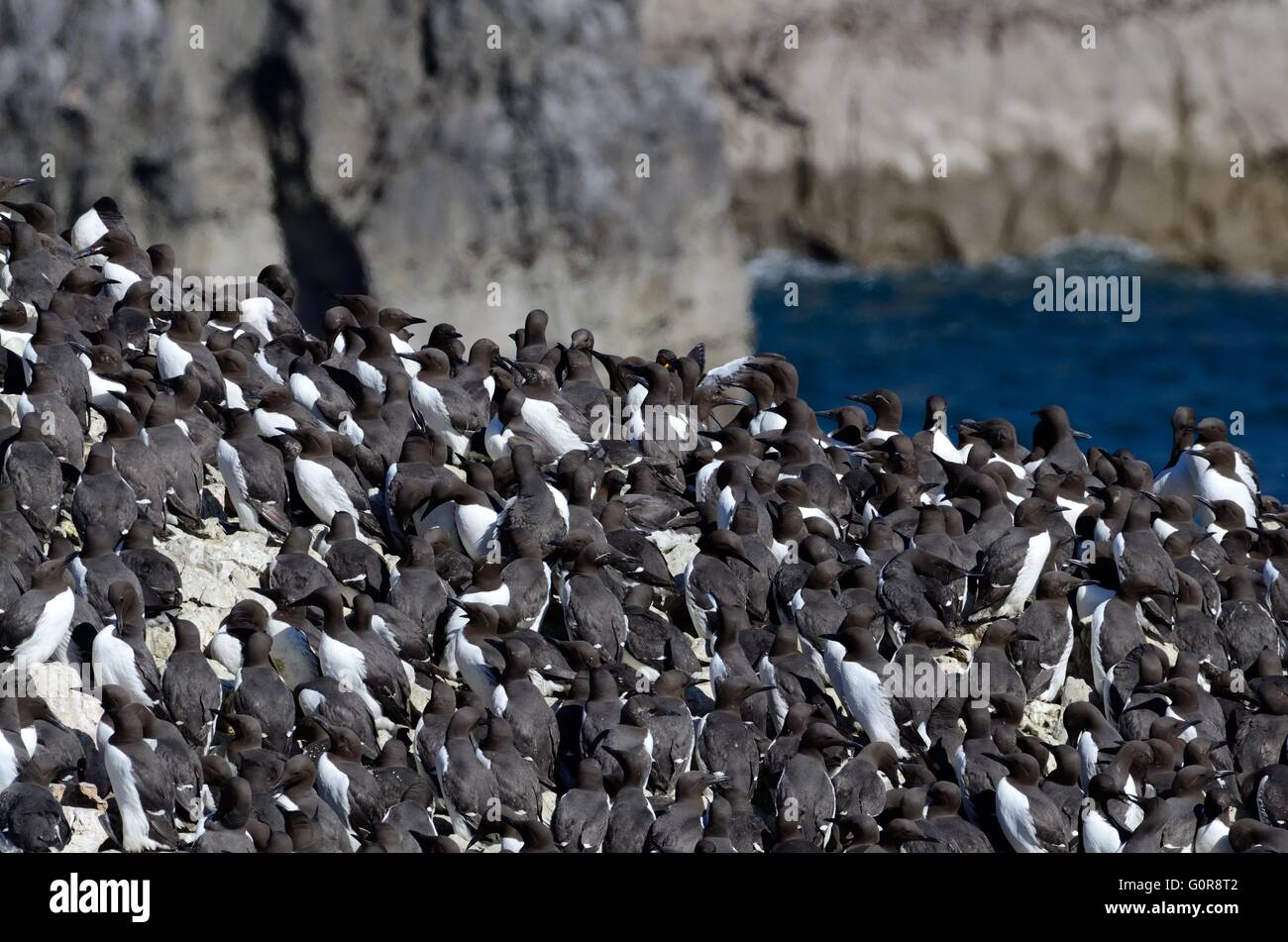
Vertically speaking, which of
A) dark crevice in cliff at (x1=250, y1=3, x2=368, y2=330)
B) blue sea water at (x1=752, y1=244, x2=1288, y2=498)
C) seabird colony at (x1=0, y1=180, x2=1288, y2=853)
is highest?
dark crevice in cliff at (x1=250, y1=3, x2=368, y2=330)

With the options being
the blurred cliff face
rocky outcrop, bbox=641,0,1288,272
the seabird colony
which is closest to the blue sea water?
rocky outcrop, bbox=641,0,1288,272

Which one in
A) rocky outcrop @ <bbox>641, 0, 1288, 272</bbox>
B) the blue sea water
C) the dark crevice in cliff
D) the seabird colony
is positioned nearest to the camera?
the seabird colony

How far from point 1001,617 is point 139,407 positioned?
17.0 feet

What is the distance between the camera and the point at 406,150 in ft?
78.1

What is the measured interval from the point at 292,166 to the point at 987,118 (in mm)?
17878

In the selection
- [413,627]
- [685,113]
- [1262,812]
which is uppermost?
[685,113]

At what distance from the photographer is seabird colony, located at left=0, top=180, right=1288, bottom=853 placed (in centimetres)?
1056

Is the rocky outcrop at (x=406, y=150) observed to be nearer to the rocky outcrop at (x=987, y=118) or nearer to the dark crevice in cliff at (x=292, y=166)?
the dark crevice in cliff at (x=292, y=166)

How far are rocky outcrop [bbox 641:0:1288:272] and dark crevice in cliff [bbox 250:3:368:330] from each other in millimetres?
14266

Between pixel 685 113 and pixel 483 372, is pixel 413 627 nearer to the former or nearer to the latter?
pixel 483 372

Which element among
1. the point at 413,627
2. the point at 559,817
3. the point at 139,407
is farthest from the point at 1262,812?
the point at 139,407

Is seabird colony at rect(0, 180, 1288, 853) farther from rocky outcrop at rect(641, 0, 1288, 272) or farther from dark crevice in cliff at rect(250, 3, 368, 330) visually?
rocky outcrop at rect(641, 0, 1288, 272)

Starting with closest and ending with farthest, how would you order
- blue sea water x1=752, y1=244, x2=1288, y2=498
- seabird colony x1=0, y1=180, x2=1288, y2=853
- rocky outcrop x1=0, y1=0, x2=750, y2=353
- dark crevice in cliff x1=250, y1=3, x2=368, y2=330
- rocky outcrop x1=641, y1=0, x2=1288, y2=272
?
seabird colony x1=0, y1=180, x2=1288, y2=853 → rocky outcrop x1=0, y1=0, x2=750, y2=353 → dark crevice in cliff x1=250, y1=3, x2=368, y2=330 → blue sea water x1=752, y1=244, x2=1288, y2=498 → rocky outcrop x1=641, y1=0, x2=1288, y2=272

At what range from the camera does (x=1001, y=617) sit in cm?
1273
